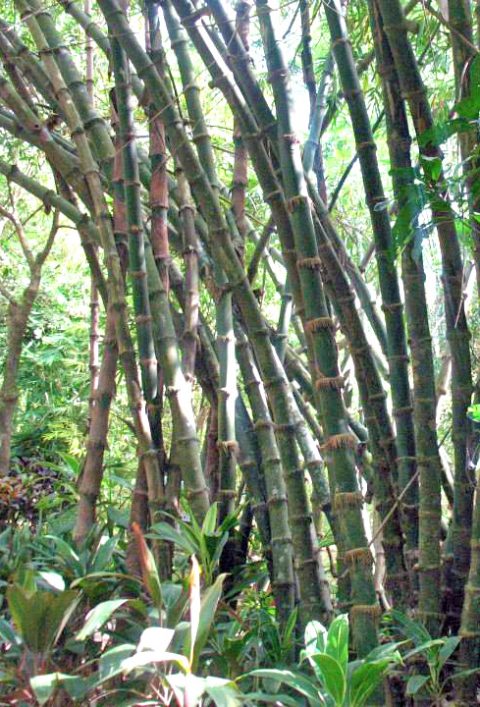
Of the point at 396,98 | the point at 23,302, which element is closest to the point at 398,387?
the point at 396,98

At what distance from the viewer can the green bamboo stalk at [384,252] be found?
144 centimetres

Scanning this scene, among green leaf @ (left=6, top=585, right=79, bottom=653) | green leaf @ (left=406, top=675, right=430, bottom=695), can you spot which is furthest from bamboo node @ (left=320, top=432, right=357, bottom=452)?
green leaf @ (left=6, top=585, right=79, bottom=653)

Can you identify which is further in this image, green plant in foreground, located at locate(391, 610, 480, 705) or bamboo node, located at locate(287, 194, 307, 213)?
bamboo node, located at locate(287, 194, 307, 213)

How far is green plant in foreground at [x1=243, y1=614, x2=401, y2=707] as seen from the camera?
1.01m

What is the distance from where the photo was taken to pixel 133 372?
1.63 meters

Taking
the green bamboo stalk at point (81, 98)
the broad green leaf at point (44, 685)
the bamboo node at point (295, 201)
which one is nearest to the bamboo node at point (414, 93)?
the bamboo node at point (295, 201)

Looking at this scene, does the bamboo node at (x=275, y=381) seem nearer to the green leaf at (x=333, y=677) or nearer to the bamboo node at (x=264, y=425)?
the bamboo node at (x=264, y=425)

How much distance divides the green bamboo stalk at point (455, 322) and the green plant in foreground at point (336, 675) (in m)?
0.30

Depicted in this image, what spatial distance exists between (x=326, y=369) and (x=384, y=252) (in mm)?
244

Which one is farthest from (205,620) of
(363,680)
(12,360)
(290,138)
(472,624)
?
(12,360)

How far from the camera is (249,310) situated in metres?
1.48

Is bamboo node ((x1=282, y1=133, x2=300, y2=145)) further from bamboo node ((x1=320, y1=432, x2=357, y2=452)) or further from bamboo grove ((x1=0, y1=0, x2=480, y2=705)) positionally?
bamboo node ((x1=320, y1=432, x2=357, y2=452))

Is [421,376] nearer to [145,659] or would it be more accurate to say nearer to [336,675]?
[336,675]

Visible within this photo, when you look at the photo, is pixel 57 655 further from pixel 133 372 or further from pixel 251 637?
pixel 133 372
